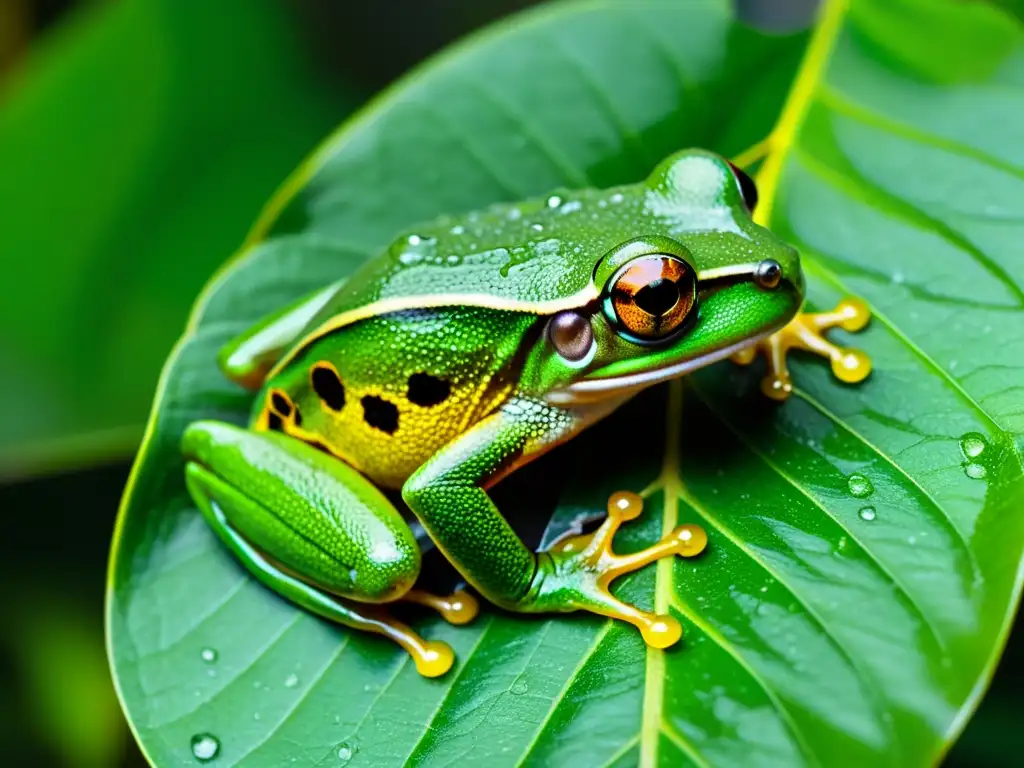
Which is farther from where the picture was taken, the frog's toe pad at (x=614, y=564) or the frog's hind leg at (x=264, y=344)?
the frog's hind leg at (x=264, y=344)

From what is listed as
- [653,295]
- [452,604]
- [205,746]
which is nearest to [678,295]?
[653,295]

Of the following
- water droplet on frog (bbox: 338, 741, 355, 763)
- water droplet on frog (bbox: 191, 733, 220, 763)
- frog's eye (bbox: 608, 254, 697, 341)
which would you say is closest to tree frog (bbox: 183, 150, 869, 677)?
frog's eye (bbox: 608, 254, 697, 341)

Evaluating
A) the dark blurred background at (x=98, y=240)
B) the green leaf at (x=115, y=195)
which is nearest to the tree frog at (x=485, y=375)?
the dark blurred background at (x=98, y=240)

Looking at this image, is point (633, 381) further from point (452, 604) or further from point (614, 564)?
point (452, 604)

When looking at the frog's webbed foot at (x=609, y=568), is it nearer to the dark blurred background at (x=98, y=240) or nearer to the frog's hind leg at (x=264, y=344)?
the frog's hind leg at (x=264, y=344)

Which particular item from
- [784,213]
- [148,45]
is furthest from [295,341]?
[148,45]
